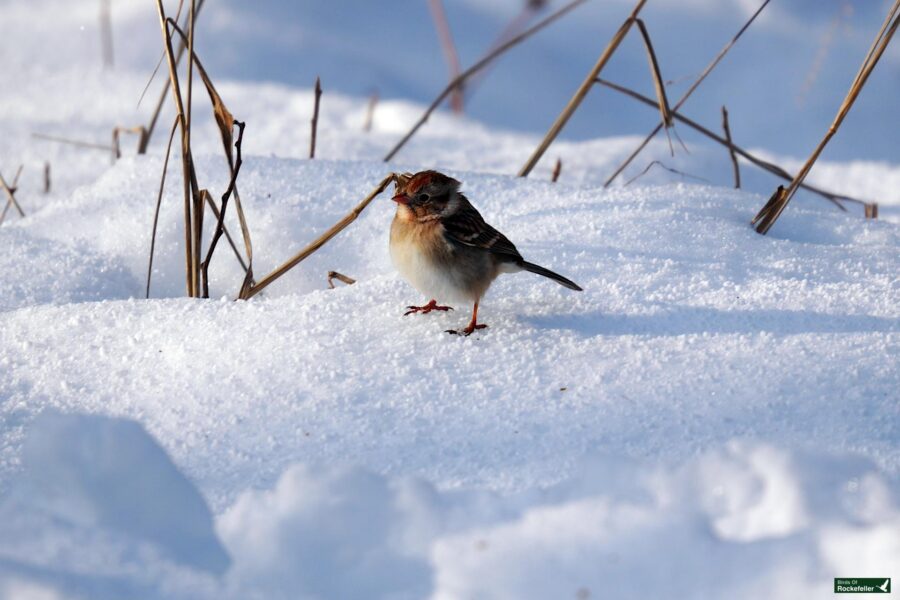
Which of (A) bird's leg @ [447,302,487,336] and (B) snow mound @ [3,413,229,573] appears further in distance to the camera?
(A) bird's leg @ [447,302,487,336]

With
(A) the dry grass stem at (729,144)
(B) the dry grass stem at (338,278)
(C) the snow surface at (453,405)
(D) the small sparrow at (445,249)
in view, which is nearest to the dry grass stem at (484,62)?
(C) the snow surface at (453,405)

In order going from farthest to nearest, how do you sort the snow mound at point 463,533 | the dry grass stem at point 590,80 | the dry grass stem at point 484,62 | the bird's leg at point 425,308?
the dry grass stem at point 484,62
the dry grass stem at point 590,80
the bird's leg at point 425,308
the snow mound at point 463,533

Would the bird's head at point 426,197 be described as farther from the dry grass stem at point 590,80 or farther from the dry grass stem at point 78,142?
the dry grass stem at point 78,142

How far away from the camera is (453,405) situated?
198cm

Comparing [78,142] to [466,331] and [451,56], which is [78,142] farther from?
[466,331]

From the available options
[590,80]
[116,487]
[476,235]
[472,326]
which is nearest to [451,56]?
[590,80]

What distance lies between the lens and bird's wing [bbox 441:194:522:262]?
93.4 inches

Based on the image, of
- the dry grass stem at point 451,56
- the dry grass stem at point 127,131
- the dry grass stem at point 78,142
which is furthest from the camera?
the dry grass stem at point 451,56

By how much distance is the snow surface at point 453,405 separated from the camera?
1.52 m

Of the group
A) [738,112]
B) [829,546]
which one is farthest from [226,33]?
[829,546]

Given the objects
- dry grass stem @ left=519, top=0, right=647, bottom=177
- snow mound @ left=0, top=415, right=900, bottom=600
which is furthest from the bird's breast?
dry grass stem @ left=519, top=0, right=647, bottom=177

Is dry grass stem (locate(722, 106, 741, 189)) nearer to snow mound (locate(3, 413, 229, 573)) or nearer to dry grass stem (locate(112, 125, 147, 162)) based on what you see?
dry grass stem (locate(112, 125, 147, 162))

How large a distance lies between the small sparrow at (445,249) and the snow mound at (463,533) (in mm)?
757

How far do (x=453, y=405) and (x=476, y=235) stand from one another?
1.89 ft
